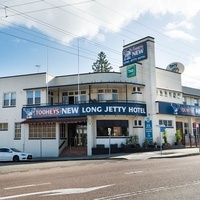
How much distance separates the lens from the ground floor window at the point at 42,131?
32.5 meters

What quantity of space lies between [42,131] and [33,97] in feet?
14.5

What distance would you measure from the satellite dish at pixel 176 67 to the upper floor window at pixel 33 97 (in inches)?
739

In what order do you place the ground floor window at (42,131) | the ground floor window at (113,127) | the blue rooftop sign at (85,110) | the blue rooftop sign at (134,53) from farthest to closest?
the blue rooftop sign at (134,53), the ground floor window at (42,131), the ground floor window at (113,127), the blue rooftop sign at (85,110)

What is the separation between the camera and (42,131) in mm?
33031

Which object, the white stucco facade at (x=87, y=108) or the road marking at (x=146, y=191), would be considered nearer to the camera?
the road marking at (x=146, y=191)

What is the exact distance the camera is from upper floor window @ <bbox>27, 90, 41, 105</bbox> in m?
34.4

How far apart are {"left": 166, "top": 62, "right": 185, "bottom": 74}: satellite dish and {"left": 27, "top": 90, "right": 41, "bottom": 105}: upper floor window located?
18.8m

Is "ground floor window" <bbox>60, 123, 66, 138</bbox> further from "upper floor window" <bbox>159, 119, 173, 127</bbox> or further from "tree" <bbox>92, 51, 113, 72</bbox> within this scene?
"tree" <bbox>92, 51, 113, 72</bbox>

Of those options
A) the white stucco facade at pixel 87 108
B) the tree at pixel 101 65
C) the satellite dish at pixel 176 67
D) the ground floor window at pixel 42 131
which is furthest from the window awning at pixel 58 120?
the tree at pixel 101 65

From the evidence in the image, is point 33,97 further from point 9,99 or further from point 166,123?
point 166,123

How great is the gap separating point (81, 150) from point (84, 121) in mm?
3304

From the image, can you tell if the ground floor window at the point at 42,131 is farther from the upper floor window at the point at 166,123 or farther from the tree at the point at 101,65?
the tree at the point at 101,65

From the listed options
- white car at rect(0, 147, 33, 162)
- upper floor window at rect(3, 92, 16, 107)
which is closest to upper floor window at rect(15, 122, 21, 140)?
upper floor window at rect(3, 92, 16, 107)

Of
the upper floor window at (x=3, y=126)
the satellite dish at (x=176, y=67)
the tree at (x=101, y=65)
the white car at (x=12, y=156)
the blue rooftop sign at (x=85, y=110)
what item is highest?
the tree at (x=101, y=65)
